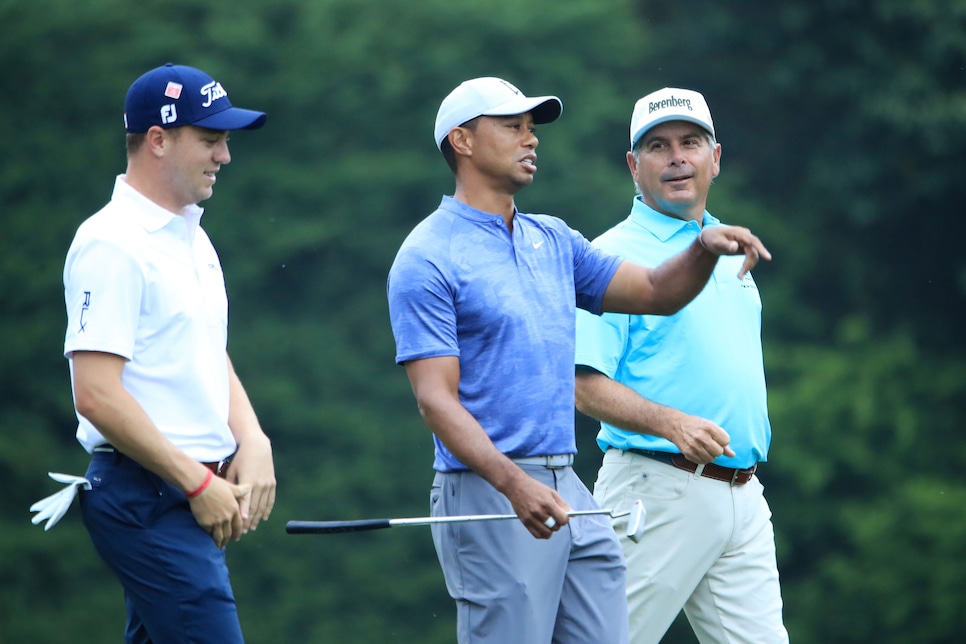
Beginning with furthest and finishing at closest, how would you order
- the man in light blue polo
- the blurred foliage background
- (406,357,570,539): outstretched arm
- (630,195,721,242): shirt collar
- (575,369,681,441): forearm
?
the blurred foliage background
(630,195,721,242): shirt collar
the man in light blue polo
(575,369,681,441): forearm
(406,357,570,539): outstretched arm

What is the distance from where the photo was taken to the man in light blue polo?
3.65m

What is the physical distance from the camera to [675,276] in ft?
10.9

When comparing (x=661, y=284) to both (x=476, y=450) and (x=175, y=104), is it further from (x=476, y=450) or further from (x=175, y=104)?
(x=175, y=104)

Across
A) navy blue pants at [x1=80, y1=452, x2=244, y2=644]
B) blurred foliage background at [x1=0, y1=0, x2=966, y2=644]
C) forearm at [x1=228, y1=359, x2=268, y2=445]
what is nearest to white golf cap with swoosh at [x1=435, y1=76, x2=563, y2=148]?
forearm at [x1=228, y1=359, x2=268, y2=445]

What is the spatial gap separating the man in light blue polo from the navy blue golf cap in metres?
1.22

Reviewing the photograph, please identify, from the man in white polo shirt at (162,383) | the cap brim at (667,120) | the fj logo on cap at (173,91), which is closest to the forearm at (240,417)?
the man in white polo shirt at (162,383)

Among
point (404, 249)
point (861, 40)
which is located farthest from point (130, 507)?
point (861, 40)

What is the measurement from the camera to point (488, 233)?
10.6 feet

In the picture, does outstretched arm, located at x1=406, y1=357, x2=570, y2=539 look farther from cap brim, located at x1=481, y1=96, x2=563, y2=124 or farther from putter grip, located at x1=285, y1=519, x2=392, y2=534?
cap brim, located at x1=481, y1=96, x2=563, y2=124

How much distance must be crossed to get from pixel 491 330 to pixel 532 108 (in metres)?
0.58

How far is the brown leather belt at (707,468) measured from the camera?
367 cm

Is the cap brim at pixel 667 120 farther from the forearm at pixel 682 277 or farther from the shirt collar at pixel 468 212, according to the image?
the shirt collar at pixel 468 212

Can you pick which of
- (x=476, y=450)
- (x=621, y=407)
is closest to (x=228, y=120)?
(x=476, y=450)

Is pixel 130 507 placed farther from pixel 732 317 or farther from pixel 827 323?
pixel 827 323
